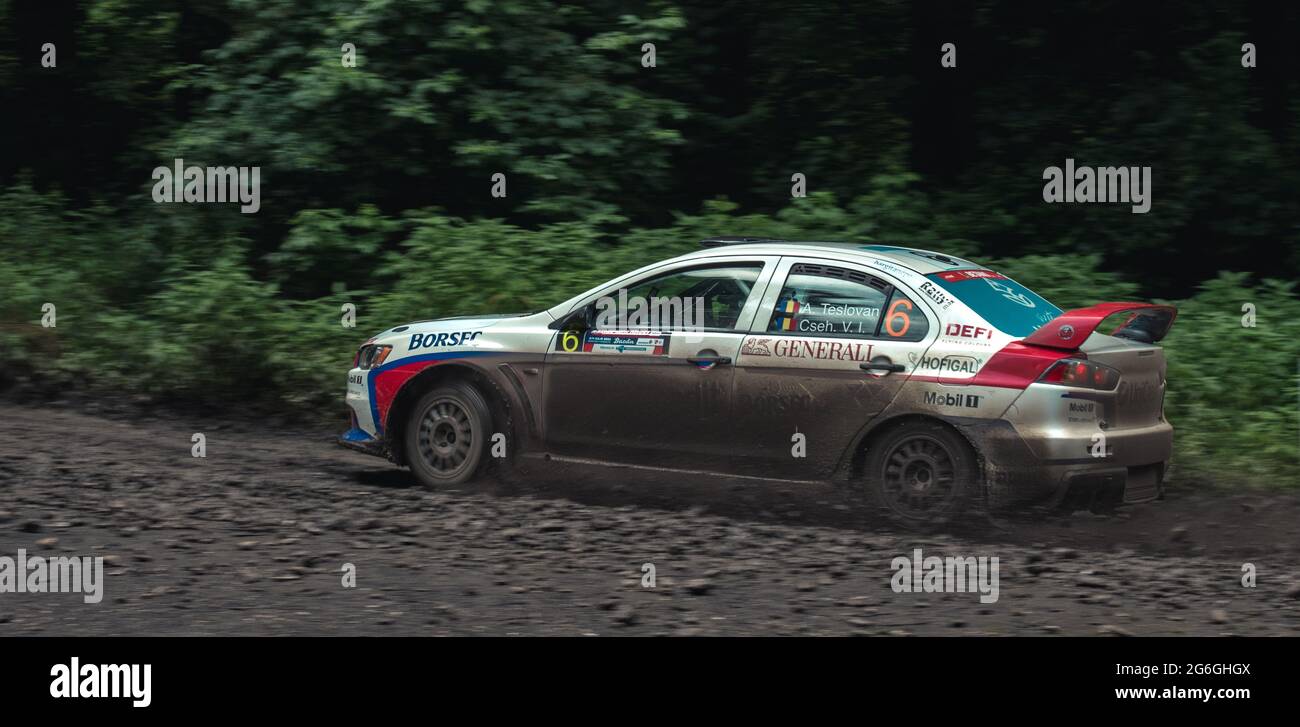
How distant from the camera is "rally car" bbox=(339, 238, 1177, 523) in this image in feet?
26.2

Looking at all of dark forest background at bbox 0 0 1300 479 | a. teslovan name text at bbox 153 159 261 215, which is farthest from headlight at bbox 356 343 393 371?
a. teslovan name text at bbox 153 159 261 215

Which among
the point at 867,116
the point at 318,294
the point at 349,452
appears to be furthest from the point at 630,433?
the point at 867,116

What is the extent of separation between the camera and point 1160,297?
1484cm

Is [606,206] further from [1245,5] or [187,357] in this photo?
[1245,5]

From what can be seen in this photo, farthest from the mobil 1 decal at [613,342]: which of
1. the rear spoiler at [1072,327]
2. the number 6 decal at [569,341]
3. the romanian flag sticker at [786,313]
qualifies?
the rear spoiler at [1072,327]

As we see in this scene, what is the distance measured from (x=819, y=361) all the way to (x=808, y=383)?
14cm

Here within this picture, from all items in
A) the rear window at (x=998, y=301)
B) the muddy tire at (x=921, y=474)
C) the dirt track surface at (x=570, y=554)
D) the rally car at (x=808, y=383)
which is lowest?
the dirt track surface at (x=570, y=554)

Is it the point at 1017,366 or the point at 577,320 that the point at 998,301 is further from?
the point at 577,320

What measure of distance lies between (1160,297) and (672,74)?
5669 mm

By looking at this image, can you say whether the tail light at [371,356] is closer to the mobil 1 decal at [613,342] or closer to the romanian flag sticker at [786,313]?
the mobil 1 decal at [613,342]

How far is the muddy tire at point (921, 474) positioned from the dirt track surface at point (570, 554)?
0.14 meters

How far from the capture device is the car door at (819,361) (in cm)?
828

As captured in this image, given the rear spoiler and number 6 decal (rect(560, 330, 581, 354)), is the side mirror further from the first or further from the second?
the rear spoiler

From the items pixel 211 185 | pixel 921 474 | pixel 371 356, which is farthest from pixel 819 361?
pixel 211 185
